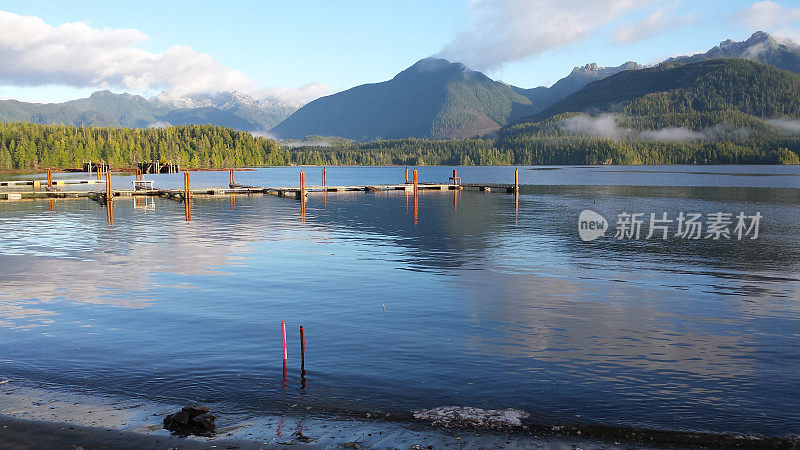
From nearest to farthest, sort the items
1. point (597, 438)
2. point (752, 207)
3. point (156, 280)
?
point (597, 438), point (156, 280), point (752, 207)

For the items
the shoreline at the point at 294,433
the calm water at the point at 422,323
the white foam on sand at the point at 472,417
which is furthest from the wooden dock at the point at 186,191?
the white foam on sand at the point at 472,417

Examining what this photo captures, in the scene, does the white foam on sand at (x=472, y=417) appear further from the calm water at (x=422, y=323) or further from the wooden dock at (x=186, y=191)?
the wooden dock at (x=186, y=191)

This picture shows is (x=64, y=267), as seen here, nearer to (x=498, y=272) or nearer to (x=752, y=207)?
(x=498, y=272)

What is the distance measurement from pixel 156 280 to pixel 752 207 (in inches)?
3423

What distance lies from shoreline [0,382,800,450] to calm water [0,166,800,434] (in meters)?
0.74

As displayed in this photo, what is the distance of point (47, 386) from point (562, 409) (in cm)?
1465

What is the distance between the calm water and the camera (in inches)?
680

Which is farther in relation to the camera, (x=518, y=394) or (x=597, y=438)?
(x=518, y=394)

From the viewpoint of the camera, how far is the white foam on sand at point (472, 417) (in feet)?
49.7

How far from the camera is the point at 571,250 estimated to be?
4809cm

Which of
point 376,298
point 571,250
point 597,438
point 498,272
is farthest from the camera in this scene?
point 571,250

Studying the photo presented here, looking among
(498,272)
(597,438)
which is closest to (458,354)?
(597,438)

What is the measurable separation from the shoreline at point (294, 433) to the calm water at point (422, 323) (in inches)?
29.2

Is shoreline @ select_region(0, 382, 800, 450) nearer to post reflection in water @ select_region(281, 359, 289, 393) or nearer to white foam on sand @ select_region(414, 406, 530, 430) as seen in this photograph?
white foam on sand @ select_region(414, 406, 530, 430)
